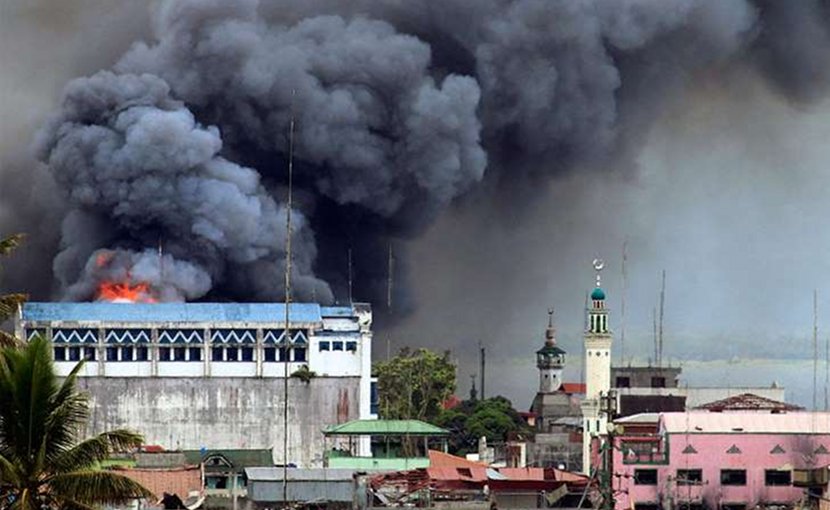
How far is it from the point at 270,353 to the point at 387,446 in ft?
78.3

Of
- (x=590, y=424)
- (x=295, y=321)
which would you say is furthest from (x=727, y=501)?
(x=295, y=321)

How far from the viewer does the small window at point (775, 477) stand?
62844mm

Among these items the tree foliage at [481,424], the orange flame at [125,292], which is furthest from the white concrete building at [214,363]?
the tree foliage at [481,424]

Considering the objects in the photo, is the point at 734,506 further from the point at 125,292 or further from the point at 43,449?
the point at 125,292

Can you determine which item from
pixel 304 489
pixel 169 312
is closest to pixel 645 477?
pixel 304 489

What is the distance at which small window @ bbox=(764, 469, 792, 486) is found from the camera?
6284cm

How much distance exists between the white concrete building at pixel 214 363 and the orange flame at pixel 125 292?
324 centimetres

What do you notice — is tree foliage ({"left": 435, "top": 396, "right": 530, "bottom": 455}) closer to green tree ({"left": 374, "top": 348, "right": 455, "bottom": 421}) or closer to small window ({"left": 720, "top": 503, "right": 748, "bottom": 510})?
green tree ({"left": 374, "top": 348, "right": 455, "bottom": 421})

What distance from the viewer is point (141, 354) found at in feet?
319

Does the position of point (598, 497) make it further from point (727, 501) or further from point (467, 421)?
point (467, 421)

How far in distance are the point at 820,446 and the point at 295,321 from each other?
123 ft

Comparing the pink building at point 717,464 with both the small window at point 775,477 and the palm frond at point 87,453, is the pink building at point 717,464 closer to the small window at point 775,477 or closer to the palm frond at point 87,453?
the small window at point 775,477

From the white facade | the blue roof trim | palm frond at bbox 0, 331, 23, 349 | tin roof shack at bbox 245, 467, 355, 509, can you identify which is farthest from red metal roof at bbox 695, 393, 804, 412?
palm frond at bbox 0, 331, 23, 349

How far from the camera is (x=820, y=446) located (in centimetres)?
6350
